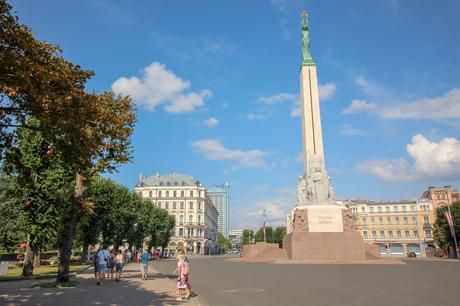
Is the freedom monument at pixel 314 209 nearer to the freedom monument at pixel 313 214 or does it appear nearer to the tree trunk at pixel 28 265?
the freedom monument at pixel 313 214

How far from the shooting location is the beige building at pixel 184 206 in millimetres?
108750

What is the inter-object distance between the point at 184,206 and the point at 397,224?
5962cm

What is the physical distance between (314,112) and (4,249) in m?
47.3

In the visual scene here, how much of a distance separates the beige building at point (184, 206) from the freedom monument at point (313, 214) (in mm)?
60985

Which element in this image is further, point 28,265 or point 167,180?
point 167,180

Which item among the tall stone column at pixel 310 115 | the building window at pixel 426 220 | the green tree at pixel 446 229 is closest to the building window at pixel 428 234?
the building window at pixel 426 220

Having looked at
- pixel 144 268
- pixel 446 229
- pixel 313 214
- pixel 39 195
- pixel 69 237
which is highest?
pixel 39 195

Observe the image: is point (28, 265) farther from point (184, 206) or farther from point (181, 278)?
point (184, 206)

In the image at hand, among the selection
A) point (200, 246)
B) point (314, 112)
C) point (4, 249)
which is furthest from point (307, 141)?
point (200, 246)

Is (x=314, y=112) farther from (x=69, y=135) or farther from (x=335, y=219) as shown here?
(x=69, y=135)

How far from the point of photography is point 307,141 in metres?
44.8

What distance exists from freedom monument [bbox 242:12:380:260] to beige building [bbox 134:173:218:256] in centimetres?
6098

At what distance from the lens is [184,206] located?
110562 millimetres

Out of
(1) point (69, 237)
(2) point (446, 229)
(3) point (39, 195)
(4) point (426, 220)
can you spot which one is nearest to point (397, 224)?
(4) point (426, 220)
